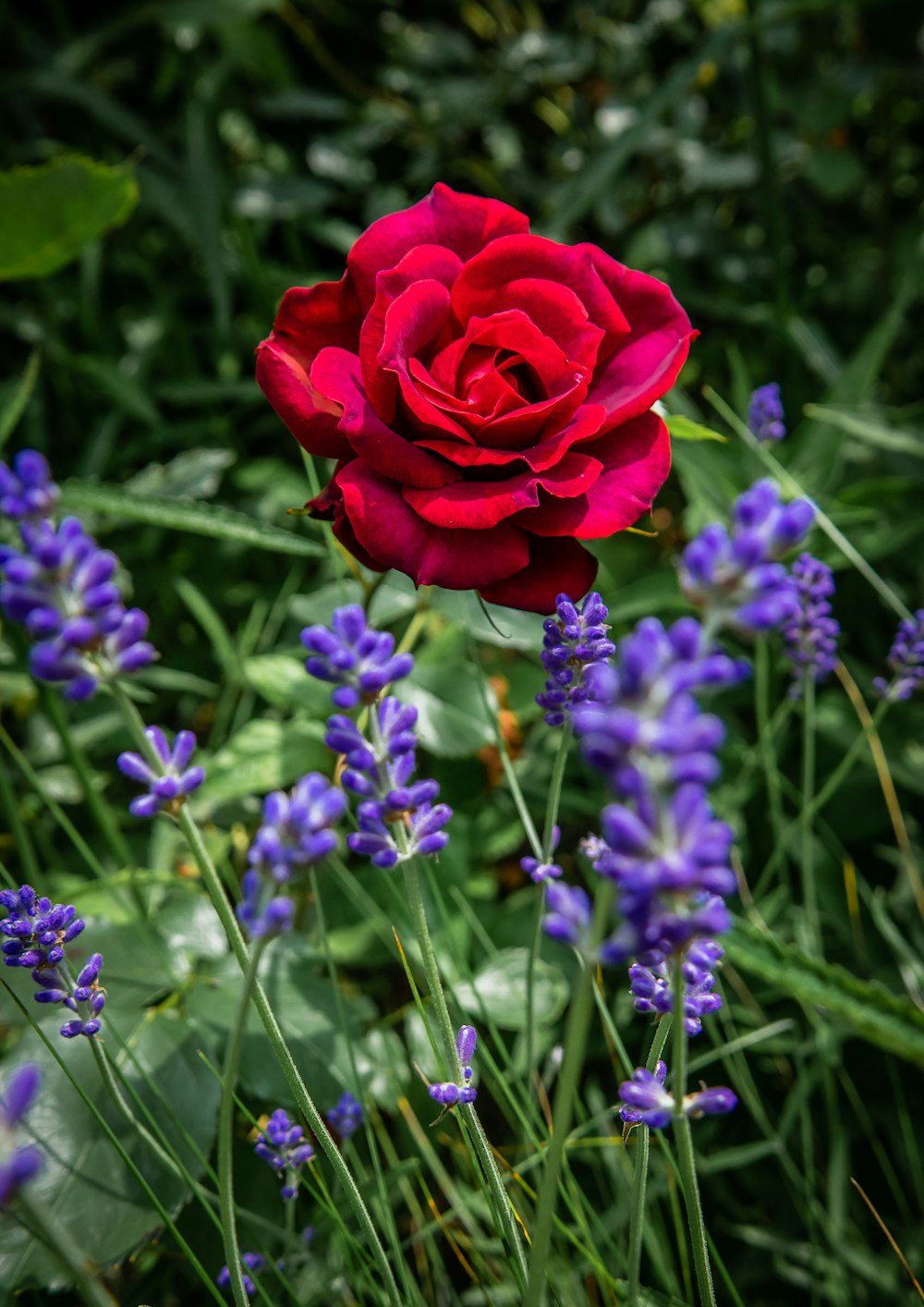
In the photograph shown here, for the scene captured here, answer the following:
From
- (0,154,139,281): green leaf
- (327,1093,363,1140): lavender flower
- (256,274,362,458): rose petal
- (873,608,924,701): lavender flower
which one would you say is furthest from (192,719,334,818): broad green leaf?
(0,154,139,281): green leaf

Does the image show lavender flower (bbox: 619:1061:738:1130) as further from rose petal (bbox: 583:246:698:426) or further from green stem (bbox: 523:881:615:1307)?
rose petal (bbox: 583:246:698:426)

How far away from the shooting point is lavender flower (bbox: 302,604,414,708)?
1.23 feet

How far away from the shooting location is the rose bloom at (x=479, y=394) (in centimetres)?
53

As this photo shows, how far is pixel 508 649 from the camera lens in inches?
47.9

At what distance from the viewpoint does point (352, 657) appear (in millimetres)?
376

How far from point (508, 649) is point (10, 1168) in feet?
3.16

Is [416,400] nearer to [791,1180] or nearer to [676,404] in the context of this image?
[676,404]

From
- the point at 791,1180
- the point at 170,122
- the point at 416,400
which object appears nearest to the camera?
Answer: the point at 416,400

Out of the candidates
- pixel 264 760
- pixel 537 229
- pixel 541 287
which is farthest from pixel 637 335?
pixel 537 229

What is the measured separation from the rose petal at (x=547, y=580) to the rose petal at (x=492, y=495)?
4cm

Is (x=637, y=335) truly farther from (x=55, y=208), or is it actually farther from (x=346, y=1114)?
(x=55, y=208)

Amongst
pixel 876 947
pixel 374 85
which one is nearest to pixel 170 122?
pixel 374 85

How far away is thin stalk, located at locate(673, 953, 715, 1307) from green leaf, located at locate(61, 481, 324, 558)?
1.50ft

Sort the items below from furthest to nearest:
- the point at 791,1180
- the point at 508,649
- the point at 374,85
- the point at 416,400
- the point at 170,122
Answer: the point at 374,85
the point at 170,122
the point at 508,649
the point at 791,1180
the point at 416,400
